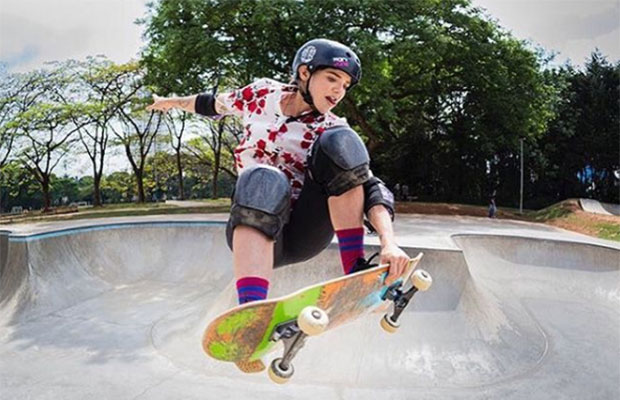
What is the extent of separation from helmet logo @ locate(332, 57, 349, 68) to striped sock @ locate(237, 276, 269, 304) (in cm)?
101

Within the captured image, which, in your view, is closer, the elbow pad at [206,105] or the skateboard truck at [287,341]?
the skateboard truck at [287,341]

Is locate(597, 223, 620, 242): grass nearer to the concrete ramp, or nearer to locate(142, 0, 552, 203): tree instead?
the concrete ramp

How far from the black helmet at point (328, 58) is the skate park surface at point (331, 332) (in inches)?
138

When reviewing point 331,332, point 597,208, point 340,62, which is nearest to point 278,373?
point 340,62

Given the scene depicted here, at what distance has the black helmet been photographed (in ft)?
7.04

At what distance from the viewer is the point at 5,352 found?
5887 millimetres

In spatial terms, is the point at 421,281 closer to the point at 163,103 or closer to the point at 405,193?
the point at 163,103

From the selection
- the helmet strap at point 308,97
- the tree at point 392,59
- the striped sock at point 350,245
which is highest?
the tree at point 392,59

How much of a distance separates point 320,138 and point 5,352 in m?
5.84

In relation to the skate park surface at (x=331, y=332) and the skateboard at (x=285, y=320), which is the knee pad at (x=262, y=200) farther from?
the skate park surface at (x=331, y=332)

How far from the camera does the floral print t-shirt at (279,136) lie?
2.16m

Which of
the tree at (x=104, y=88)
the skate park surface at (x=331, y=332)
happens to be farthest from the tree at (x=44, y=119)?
the skate park surface at (x=331, y=332)

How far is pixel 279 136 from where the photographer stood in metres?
2.16

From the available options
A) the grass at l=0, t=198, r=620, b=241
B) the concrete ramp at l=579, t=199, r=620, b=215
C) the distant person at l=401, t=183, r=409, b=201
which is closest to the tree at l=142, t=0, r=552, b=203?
the distant person at l=401, t=183, r=409, b=201
